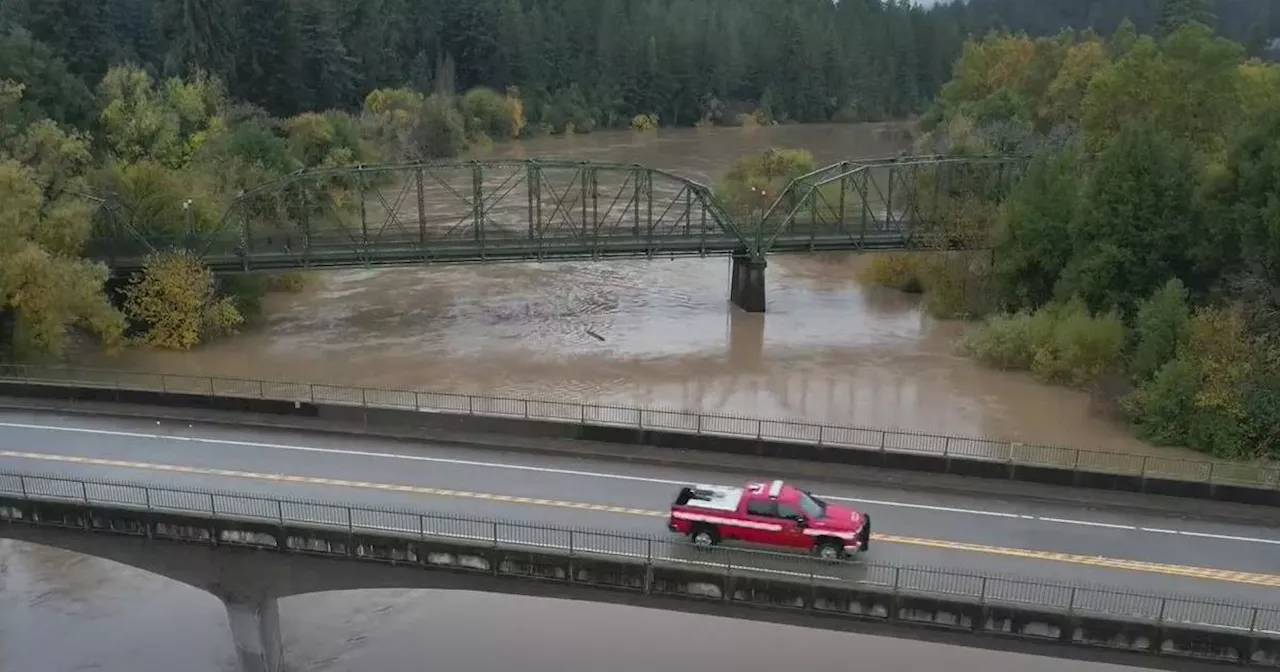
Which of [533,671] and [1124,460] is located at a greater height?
[1124,460]

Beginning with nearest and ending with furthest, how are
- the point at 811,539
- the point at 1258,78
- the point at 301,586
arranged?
the point at 811,539
the point at 301,586
the point at 1258,78

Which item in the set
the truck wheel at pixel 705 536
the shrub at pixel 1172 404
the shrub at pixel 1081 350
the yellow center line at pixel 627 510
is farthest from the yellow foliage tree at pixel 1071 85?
the truck wheel at pixel 705 536

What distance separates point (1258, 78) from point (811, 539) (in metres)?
59.0

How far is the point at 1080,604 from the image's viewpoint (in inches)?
723

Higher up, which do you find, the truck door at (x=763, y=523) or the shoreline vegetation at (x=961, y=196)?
the shoreline vegetation at (x=961, y=196)

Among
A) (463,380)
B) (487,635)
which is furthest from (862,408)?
(487,635)

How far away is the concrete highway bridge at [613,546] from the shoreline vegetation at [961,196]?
1534cm

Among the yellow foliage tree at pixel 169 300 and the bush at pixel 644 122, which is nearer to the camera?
the yellow foliage tree at pixel 169 300

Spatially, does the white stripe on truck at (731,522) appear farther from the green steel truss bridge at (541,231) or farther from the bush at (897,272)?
the bush at (897,272)

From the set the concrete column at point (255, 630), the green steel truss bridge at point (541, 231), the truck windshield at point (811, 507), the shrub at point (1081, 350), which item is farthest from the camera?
the green steel truss bridge at point (541, 231)

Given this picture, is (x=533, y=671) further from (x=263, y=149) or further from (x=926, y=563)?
(x=263, y=149)

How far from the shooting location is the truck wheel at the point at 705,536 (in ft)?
66.0

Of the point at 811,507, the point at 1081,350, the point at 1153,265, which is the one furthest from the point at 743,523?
the point at 1153,265

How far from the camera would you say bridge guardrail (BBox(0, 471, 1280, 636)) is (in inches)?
713
